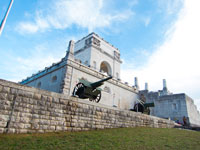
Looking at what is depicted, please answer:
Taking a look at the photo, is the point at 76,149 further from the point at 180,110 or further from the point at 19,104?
the point at 180,110

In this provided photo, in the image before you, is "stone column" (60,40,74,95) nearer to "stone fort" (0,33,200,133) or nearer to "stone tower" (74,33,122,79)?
"stone fort" (0,33,200,133)

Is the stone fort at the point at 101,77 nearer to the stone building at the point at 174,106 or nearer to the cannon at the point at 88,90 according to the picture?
the stone building at the point at 174,106

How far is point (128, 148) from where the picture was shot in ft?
17.7

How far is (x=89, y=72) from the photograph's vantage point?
1669 cm

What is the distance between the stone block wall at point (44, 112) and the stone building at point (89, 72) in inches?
235

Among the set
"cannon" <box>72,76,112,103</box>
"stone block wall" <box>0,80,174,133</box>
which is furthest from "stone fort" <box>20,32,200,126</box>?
"stone block wall" <box>0,80,174,133</box>

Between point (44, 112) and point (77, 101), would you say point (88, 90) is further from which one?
point (44, 112)

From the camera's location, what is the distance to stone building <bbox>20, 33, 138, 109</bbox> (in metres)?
14.7

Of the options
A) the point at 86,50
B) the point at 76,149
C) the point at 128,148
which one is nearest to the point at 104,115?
the point at 128,148

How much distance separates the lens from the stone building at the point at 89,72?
14.7 meters

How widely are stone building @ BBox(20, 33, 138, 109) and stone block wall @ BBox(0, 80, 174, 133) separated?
5979 millimetres

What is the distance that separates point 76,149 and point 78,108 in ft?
10.2

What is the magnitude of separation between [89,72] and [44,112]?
10317 mm

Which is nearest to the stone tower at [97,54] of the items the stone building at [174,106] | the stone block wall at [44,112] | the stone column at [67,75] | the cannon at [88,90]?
the stone column at [67,75]
